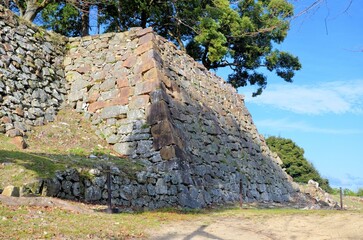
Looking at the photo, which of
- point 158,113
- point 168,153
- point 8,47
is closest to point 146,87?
point 158,113

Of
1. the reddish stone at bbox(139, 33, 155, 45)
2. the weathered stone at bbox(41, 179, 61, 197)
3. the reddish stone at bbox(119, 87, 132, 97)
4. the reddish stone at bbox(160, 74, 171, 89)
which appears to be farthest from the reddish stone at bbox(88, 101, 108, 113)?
the weathered stone at bbox(41, 179, 61, 197)

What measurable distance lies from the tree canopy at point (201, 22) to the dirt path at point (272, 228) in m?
12.4

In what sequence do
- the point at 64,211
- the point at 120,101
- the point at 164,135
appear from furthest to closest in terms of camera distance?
the point at 120,101
the point at 164,135
the point at 64,211

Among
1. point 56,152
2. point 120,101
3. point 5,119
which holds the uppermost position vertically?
point 120,101

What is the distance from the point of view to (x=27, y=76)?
12031mm

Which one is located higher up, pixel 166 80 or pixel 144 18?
pixel 144 18

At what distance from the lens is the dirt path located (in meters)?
6.44

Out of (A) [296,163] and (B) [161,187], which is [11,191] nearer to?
(B) [161,187]

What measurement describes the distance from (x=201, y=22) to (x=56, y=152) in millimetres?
12603

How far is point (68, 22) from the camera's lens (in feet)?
68.8

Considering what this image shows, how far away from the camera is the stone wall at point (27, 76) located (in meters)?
11.0

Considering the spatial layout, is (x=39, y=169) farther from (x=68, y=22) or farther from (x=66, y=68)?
(x=68, y=22)

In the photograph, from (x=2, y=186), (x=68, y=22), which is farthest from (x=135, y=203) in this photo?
(x=68, y=22)

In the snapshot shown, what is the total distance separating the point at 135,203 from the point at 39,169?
244 centimetres
